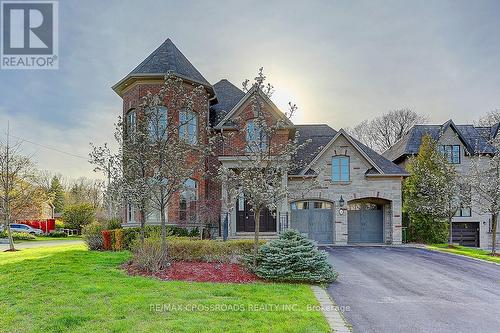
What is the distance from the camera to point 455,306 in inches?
331

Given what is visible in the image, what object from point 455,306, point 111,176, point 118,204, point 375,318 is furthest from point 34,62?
point 455,306

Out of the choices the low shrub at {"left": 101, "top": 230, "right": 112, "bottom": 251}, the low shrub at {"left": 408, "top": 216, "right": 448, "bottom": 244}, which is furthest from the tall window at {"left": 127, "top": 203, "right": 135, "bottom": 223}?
the low shrub at {"left": 408, "top": 216, "right": 448, "bottom": 244}

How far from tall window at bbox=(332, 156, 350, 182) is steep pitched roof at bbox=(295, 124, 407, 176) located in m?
0.92

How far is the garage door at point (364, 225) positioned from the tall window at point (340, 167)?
212 centimetres

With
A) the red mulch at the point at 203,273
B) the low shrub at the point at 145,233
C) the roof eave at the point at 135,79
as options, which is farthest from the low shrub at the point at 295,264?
the roof eave at the point at 135,79

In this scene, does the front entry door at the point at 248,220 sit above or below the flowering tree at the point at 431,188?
below

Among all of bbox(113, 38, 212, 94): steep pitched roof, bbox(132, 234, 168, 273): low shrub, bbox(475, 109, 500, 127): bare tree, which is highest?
bbox(475, 109, 500, 127): bare tree

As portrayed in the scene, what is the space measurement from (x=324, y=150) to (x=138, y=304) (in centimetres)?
1629

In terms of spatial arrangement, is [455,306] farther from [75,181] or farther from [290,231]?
[75,181]

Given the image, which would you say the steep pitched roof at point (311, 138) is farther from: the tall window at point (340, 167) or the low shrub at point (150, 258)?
the low shrub at point (150, 258)

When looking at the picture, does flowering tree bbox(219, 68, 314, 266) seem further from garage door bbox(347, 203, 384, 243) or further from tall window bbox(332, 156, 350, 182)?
garage door bbox(347, 203, 384, 243)

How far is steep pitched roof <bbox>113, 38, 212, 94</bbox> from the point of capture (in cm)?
1819

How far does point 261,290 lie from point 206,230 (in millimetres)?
10305

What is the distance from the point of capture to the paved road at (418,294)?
710 centimetres
